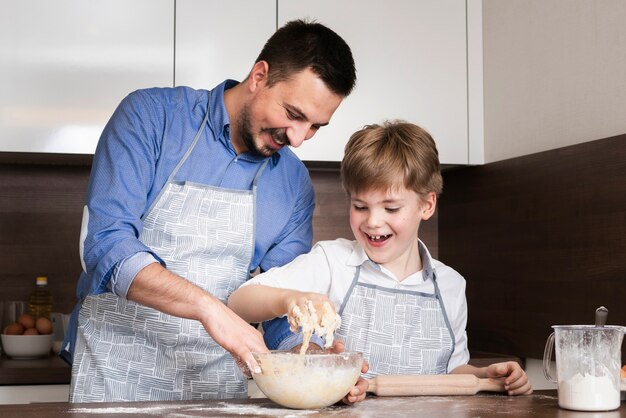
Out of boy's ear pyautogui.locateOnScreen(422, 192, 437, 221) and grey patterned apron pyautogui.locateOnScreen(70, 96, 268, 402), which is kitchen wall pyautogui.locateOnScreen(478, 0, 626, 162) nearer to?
boy's ear pyautogui.locateOnScreen(422, 192, 437, 221)

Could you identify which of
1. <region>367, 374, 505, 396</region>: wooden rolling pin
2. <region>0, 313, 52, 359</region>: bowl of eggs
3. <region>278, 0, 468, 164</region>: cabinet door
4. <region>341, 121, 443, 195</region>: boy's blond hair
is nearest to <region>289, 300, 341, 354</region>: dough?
<region>367, 374, 505, 396</region>: wooden rolling pin

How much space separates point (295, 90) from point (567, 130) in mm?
894

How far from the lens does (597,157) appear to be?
202 centimetres

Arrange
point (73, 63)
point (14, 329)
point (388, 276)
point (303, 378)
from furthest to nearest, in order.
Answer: point (14, 329) → point (73, 63) → point (388, 276) → point (303, 378)

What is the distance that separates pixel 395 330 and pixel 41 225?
59.6 inches

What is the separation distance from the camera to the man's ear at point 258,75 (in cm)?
165

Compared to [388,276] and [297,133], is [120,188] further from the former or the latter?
[388,276]

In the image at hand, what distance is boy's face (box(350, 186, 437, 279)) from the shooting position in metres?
1.58

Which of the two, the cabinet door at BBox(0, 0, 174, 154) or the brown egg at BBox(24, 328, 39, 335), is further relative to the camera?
the brown egg at BBox(24, 328, 39, 335)

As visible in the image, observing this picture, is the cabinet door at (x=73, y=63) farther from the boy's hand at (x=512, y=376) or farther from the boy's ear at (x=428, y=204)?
the boy's hand at (x=512, y=376)

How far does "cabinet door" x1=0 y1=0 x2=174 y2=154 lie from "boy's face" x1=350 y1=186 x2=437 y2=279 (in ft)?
3.36

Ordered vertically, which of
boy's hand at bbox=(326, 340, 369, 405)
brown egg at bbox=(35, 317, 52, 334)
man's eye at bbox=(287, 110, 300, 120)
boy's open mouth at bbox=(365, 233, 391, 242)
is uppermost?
man's eye at bbox=(287, 110, 300, 120)

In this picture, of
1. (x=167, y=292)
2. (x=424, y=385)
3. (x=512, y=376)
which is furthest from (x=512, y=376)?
(x=167, y=292)

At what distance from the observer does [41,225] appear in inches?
107
